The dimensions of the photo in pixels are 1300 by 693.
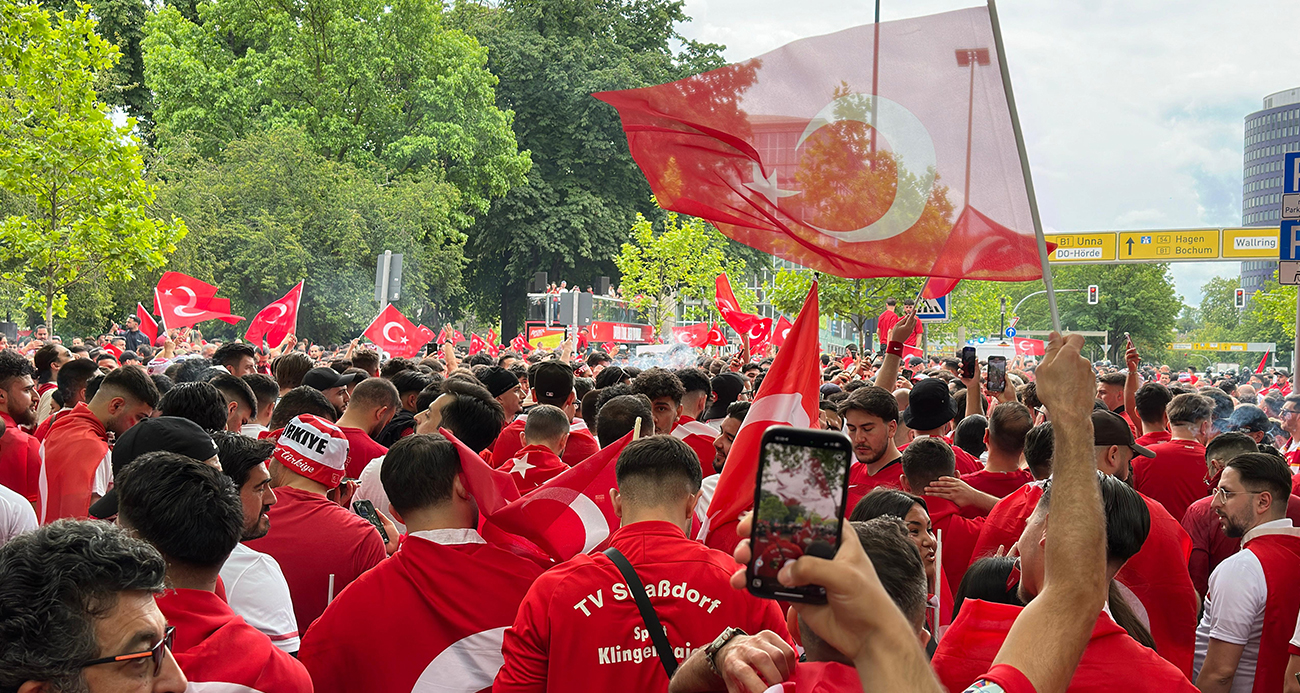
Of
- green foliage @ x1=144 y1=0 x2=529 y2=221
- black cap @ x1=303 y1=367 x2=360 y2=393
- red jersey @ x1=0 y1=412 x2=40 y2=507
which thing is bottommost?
red jersey @ x1=0 y1=412 x2=40 y2=507

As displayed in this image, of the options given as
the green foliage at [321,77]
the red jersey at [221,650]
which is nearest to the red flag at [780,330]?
the red jersey at [221,650]

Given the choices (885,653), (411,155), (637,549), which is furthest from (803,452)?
(411,155)

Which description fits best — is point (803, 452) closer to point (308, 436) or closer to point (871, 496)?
point (871, 496)

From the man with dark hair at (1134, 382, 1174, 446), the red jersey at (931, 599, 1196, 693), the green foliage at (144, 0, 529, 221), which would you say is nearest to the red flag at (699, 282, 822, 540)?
the red jersey at (931, 599, 1196, 693)

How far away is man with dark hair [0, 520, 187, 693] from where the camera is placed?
197 centimetres

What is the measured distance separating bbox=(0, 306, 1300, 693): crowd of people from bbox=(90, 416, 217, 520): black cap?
12 millimetres

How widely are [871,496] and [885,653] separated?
2412mm

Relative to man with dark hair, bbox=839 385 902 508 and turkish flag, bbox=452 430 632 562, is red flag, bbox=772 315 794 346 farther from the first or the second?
turkish flag, bbox=452 430 632 562

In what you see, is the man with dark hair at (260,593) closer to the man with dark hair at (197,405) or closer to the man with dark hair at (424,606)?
the man with dark hair at (424,606)

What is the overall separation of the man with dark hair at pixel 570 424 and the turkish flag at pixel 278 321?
786 centimetres

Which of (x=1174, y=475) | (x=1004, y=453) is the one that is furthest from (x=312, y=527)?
(x=1174, y=475)

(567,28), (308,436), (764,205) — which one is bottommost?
(308,436)

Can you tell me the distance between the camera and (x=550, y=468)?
5543 millimetres

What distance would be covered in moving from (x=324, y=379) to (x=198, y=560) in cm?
568
